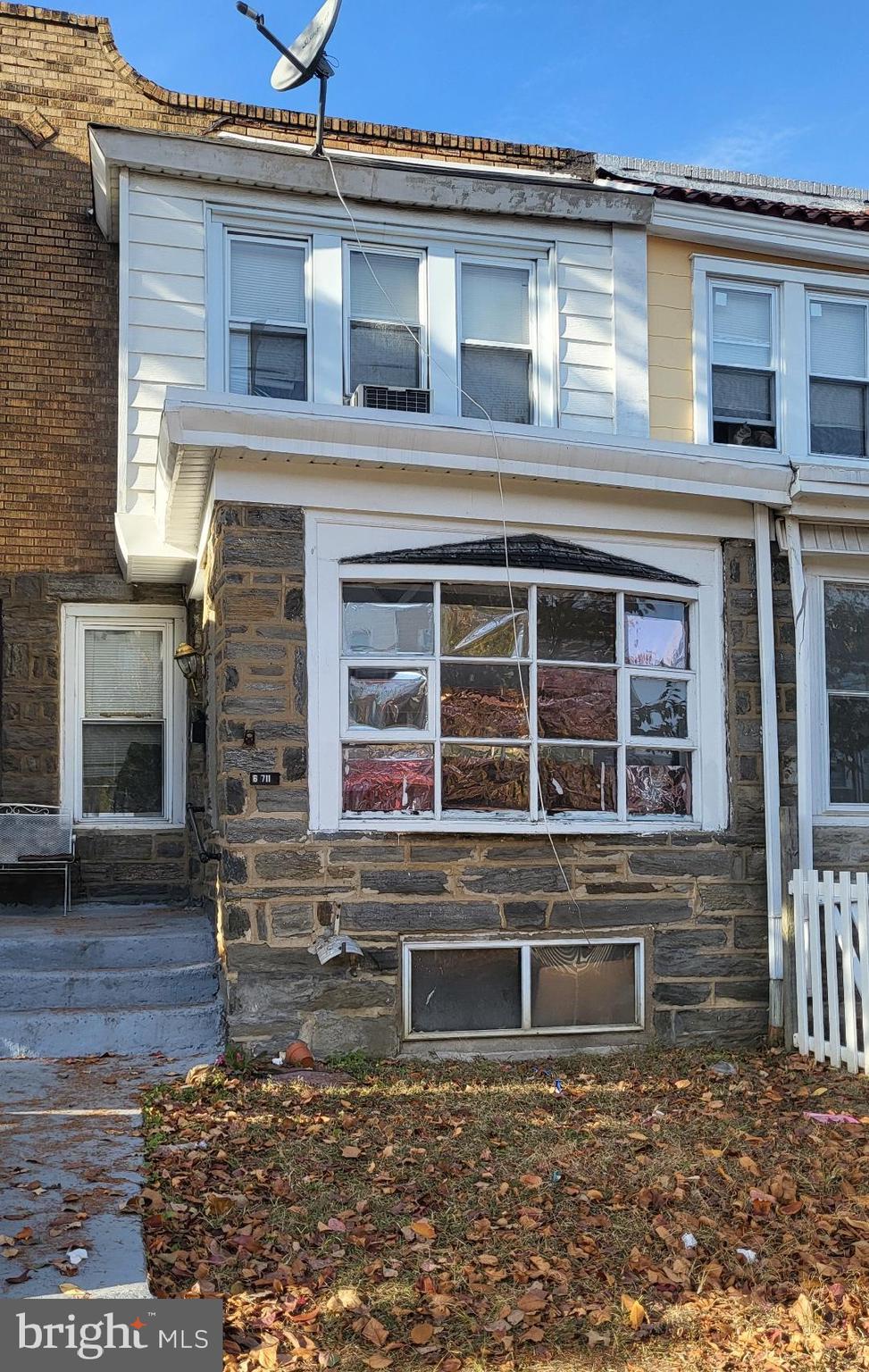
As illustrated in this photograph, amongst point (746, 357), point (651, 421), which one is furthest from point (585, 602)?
point (746, 357)

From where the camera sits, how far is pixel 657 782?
7.48 meters

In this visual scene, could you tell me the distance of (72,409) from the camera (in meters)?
9.96

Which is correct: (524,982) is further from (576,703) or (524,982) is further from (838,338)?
(838,338)

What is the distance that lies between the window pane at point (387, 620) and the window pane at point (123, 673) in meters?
3.64

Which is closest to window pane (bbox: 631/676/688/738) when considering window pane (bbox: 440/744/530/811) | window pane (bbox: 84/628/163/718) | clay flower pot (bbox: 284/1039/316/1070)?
window pane (bbox: 440/744/530/811)

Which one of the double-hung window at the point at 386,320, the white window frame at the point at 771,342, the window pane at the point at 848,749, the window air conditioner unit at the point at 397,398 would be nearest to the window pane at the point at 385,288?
the double-hung window at the point at 386,320

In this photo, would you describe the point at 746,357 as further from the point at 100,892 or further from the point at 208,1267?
the point at 208,1267

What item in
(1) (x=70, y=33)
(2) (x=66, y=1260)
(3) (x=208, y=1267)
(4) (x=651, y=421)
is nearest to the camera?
(2) (x=66, y=1260)

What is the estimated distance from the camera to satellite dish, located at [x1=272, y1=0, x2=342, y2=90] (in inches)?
336

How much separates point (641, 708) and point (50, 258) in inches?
239

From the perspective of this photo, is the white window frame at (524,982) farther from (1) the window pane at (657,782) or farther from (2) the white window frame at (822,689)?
(2) the white window frame at (822,689)

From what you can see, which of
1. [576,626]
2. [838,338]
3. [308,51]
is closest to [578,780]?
[576,626]

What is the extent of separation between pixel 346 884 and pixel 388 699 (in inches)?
41.5

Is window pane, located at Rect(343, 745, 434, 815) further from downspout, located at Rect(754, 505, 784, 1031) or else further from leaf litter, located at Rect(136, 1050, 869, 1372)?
downspout, located at Rect(754, 505, 784, 1031)
